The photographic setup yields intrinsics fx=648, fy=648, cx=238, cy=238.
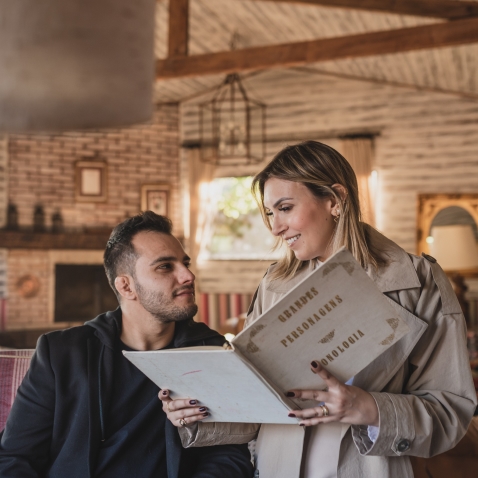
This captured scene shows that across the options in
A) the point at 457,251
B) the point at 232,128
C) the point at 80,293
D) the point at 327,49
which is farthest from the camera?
the point at 80,293

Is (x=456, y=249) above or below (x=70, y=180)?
below

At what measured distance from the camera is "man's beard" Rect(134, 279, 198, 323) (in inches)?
80.5

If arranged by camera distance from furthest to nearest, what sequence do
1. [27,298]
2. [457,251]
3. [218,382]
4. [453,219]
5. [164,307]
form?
[27,298]
[453,219]
[457,251]
[164,307]
[218,382]

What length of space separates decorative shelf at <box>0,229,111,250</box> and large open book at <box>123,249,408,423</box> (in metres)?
6.99

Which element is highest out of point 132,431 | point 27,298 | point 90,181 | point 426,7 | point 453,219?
point 426,7

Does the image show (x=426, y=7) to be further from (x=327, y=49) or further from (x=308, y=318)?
(x=308, y=318)

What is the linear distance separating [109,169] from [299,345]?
7.59 meters

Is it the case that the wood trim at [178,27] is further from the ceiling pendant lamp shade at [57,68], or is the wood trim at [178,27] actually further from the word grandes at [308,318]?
the ceiling pendant lamp shade at [57,68]

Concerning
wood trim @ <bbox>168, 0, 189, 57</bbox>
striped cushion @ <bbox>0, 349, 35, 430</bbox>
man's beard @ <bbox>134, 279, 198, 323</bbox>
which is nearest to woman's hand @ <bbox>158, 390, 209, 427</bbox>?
man's beard @ <bbox>134, 279, 198, 323</bbox>

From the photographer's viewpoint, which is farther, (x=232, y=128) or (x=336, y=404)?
(x=232, y=128)

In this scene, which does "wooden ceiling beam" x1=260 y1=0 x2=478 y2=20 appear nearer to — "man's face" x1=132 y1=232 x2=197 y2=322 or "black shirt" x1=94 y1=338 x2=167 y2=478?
→ "man's face" x1=132 y1=232 x2=197 y2=322

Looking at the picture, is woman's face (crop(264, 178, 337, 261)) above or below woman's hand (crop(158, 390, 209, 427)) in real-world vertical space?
above

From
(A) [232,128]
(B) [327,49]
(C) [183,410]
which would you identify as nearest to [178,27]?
(A) [232,128]

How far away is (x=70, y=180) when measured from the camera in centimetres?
855
